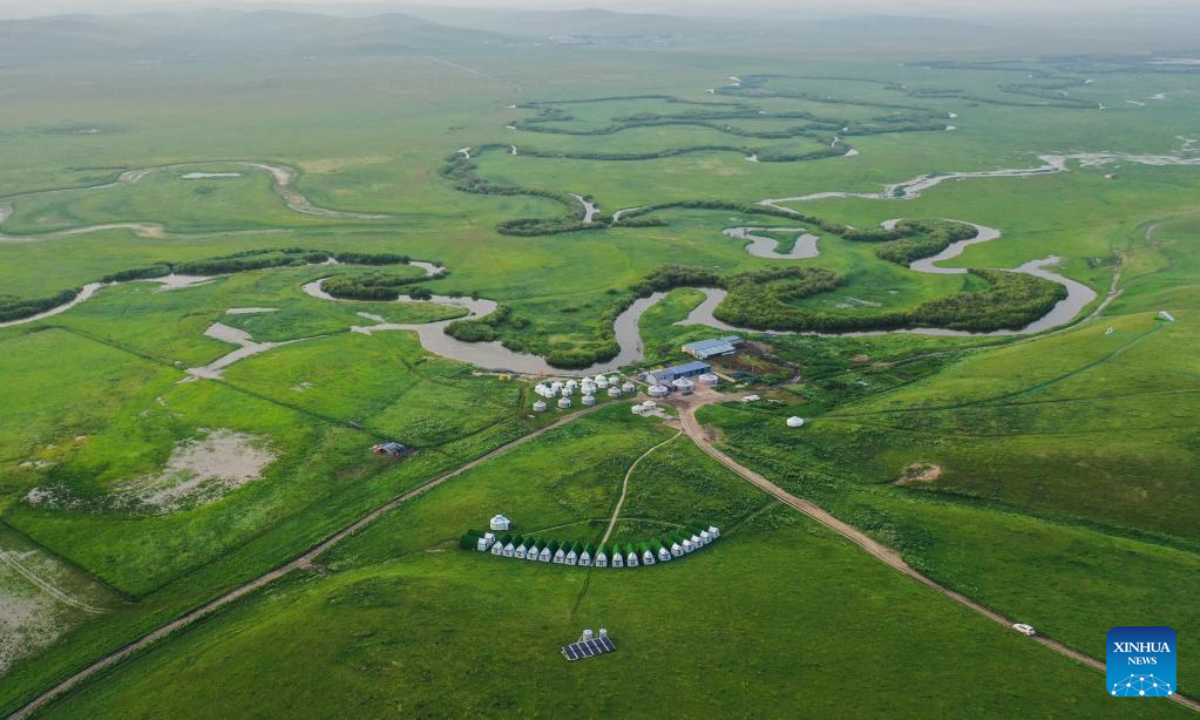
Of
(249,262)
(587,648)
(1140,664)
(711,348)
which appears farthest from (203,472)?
(249,262)

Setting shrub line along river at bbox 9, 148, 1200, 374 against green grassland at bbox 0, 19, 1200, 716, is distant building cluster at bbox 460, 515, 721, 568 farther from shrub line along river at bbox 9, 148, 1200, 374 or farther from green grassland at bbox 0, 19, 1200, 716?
shrub line along river at bbox 9, 148, 1200, 374

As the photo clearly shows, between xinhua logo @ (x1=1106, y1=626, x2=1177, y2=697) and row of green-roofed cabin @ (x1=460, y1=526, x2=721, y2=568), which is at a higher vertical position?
xinhua logo @ (x1=1106, y1=626, x2=1177, y2=697)

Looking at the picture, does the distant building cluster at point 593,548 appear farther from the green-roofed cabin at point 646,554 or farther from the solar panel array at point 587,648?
the solar panel array at point 587,648

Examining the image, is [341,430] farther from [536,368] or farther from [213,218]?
[213,218]

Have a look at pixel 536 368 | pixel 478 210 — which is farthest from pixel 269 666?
pixel 478 210

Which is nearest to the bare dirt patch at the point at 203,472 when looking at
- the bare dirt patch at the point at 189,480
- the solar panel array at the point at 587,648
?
the bare dirt patch at the point at 189,480

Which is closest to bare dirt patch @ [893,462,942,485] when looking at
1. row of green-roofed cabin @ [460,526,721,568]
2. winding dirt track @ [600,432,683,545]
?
row of green-roofed cabin @ [460,526,721,568]
